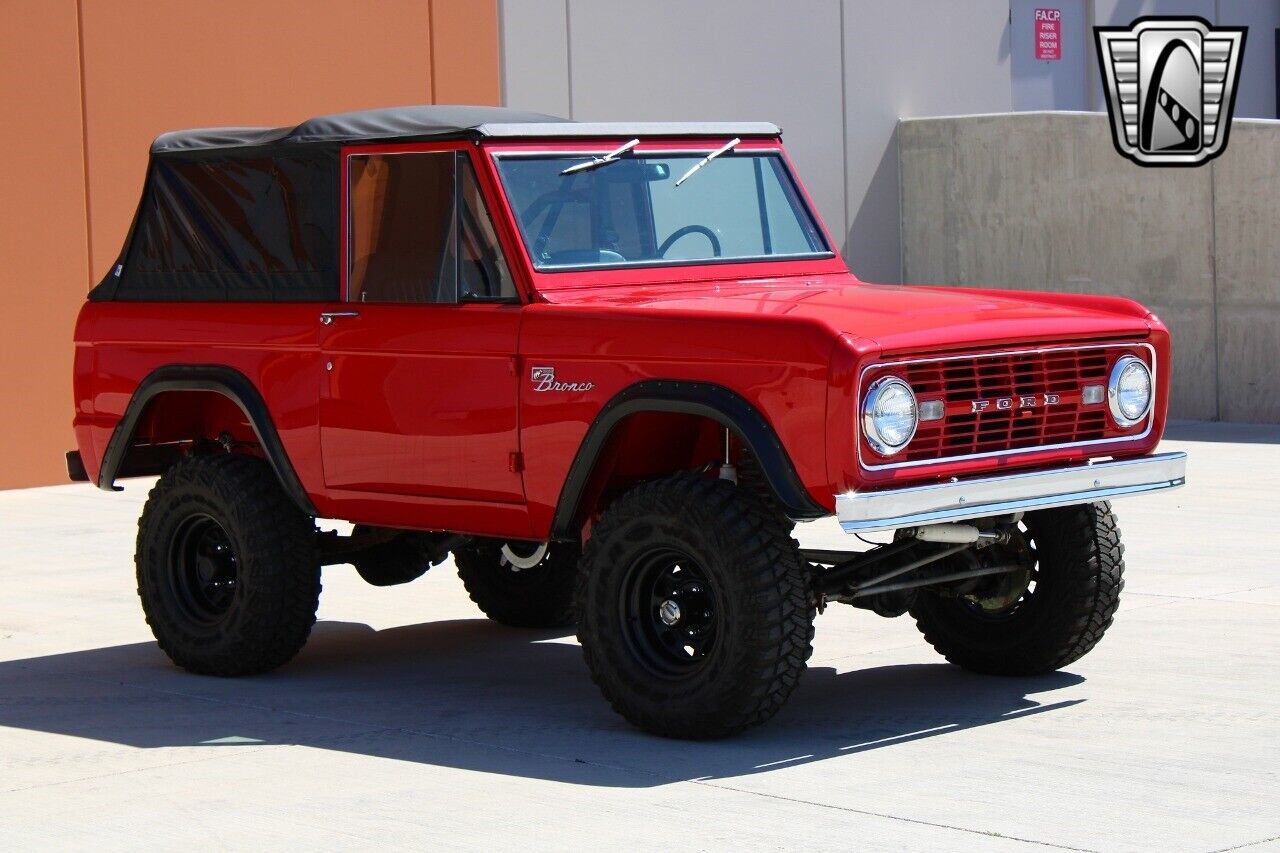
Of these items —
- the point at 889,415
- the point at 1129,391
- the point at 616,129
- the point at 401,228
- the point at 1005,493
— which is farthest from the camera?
the point at 616,129

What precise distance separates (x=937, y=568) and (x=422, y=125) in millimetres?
2460

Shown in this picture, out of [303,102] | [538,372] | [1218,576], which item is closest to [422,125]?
[538,372]

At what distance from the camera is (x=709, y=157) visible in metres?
8.00

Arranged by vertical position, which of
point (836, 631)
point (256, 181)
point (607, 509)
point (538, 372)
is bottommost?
point (836, 631)

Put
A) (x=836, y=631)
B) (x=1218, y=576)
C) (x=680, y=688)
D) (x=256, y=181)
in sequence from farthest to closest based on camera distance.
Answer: (x=1218, y=576) < (x=836, y=631) < (x=256, y=181) < (x=680, y=688)

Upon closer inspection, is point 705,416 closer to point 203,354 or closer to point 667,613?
point 667,613

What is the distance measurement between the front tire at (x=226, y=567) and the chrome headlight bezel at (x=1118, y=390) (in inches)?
120

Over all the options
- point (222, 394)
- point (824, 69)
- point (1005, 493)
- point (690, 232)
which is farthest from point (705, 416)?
point (824, 69)

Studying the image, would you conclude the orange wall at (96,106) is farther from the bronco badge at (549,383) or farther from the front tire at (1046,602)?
the front tire at (1046,602)

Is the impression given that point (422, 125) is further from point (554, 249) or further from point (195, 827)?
point (195, 827)

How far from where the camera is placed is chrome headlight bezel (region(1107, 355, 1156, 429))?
709cm

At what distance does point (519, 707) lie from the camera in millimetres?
7496

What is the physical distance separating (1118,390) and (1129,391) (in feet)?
0.20

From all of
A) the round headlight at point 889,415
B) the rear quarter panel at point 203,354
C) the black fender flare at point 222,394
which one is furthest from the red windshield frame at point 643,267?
the round headlight at point 889,415
